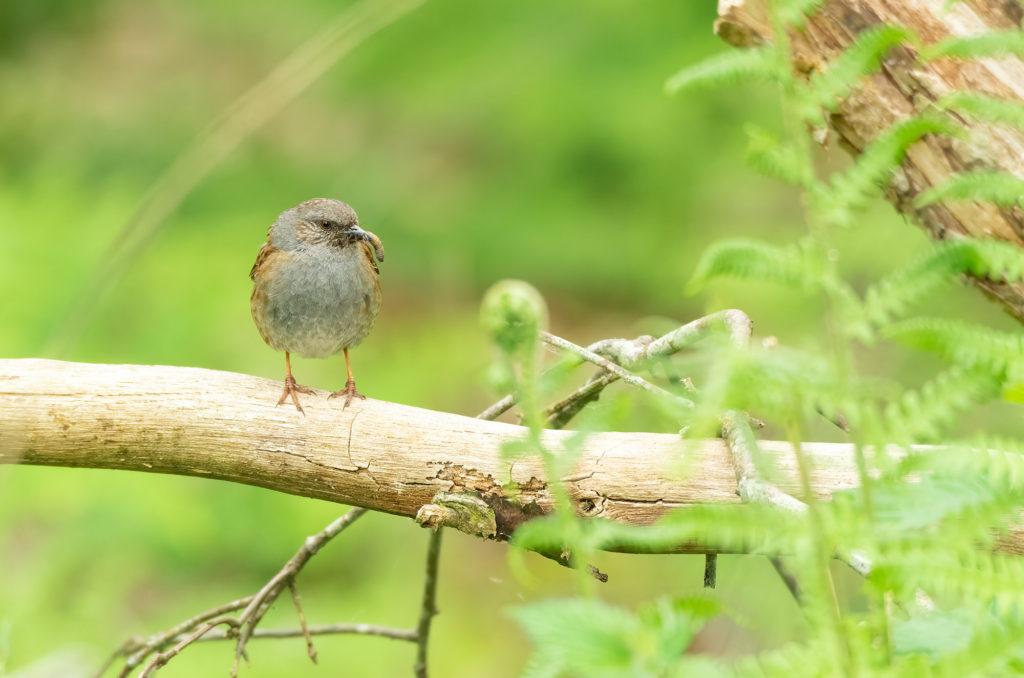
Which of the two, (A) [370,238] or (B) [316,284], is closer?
(B) [316,284]

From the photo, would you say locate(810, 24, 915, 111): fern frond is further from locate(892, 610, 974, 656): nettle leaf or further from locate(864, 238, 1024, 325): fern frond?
locate(892, 610, 974, 656): nettle leaf

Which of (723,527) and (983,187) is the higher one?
(983,187)

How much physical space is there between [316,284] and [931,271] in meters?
2.85

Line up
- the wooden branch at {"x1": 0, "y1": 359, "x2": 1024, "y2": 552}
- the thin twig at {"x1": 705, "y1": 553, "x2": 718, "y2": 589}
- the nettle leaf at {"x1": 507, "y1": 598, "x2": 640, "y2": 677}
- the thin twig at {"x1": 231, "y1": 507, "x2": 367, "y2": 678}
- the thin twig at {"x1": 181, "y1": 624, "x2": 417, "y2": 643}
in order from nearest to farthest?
the nettle leaf at {"x1": 507, "y1": 598, "x2": 640, "y2": 677}, the thin twig at {"x1": 705, "y1": 553, "x2": 718, "y2": 589}, the wooden branch at {"x1": 0, "y1": 359, "x2": 1024, "y2": 552}, the thin twig at {"x1": 231, "y1": 507, "x2": 367, "y2": 678}, the thin twig at {"x1": 181, "y1": 624, "x2": 417, "y2": 643}

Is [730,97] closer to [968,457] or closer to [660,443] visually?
[660,443]

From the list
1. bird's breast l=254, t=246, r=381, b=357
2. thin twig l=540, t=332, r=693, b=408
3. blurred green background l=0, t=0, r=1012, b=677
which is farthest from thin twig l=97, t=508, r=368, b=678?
blurred green background l=0, t=0, r=1012, b=677

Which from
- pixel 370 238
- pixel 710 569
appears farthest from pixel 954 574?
pixel 370 238

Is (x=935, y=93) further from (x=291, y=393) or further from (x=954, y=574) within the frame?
(x=954, y=574)

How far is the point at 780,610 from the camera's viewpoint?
217 cm

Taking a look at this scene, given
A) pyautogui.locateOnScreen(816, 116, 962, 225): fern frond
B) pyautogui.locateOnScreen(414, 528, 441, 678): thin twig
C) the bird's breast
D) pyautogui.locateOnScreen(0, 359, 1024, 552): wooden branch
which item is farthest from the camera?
the bird's breast

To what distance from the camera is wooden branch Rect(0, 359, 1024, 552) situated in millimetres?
2326

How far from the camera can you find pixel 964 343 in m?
0.99

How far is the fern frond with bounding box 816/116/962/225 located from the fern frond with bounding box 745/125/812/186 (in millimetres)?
32

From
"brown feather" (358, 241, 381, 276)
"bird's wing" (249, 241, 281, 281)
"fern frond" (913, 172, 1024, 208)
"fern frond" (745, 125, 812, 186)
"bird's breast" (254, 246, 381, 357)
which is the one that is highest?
"brown feather" (358, 241, 381, 276)
